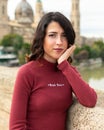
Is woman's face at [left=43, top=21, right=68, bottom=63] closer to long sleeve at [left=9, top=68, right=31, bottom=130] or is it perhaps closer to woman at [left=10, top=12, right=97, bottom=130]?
woman at [left=10, top=12, right=97, bottom=130]

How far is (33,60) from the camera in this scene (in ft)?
5.61

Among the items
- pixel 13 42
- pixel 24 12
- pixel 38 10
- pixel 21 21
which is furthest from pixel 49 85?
pixel 38 10

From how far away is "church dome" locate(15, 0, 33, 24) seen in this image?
1534 inches

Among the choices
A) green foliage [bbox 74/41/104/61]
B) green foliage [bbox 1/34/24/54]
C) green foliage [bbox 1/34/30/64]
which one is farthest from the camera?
green foliage [bbox 74/41/104/61]

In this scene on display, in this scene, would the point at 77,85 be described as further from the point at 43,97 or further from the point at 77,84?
the point at 43,97

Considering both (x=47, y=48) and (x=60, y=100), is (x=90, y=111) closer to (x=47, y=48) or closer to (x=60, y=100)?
(x=60, y=100)

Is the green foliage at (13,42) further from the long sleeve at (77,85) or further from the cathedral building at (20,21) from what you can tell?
the long sleeve at (77,85)

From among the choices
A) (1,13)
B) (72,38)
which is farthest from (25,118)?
(1,13)

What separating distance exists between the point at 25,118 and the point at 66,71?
225 mm

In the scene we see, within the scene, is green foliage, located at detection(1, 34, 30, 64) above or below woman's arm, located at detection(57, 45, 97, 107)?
below

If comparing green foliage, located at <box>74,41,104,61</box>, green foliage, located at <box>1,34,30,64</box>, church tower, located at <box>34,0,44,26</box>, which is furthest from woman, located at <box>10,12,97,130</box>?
church tower, located at <box>34,0,44,26</box>

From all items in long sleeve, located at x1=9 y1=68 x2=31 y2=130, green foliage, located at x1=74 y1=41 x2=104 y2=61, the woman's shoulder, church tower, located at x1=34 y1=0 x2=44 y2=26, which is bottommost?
green foliage, located at x1=74 y1=41 x2=104 y2=61

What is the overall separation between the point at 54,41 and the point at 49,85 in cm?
16

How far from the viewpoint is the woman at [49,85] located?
5.27 feet
